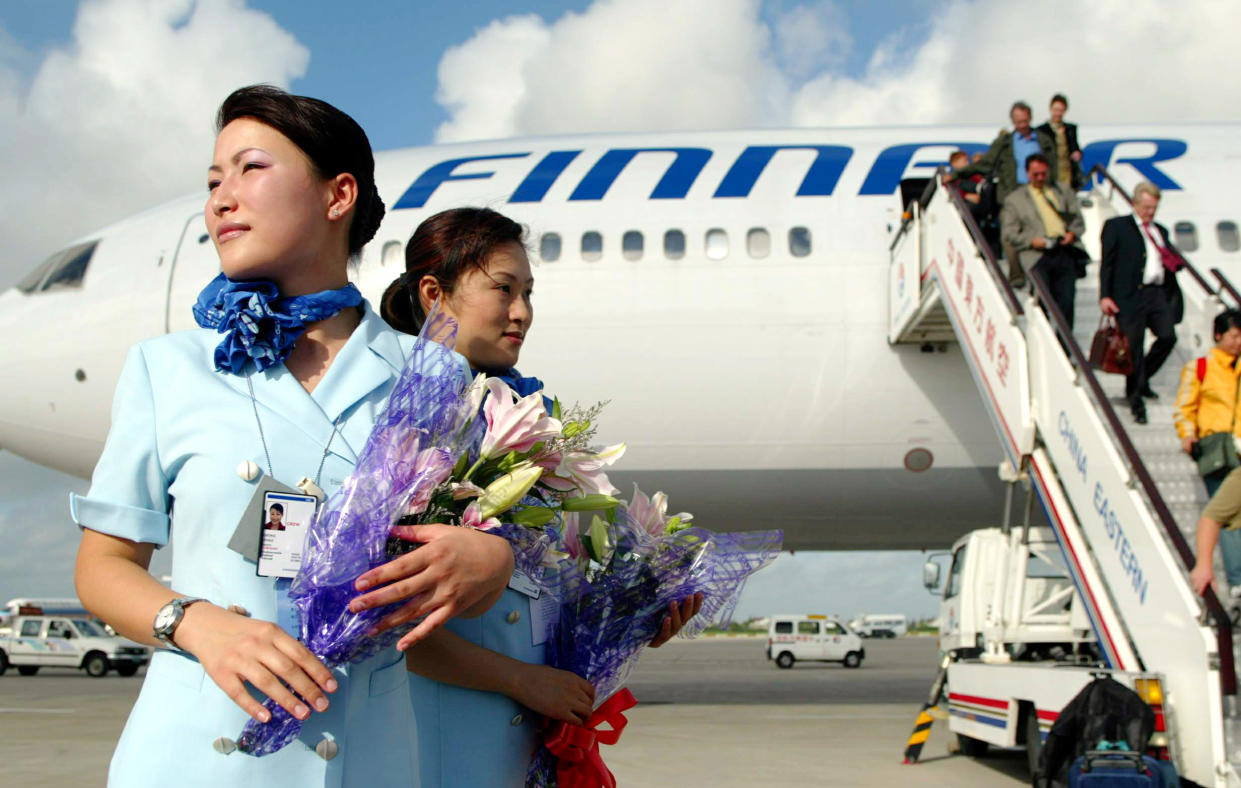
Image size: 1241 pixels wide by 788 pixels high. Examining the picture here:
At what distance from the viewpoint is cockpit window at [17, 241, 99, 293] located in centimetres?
1026

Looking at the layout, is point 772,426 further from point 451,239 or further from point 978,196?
point 451,239

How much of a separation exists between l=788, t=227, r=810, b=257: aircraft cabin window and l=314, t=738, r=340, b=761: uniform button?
27.7ft

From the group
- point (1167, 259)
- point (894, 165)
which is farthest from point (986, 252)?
point (894, 165)

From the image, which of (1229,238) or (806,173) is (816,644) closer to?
(1229,238)

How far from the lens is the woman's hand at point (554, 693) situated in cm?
172

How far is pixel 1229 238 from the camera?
9.40 metres

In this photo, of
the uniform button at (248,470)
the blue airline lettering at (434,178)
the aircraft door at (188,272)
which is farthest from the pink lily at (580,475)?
the aircraft door at (188,272)

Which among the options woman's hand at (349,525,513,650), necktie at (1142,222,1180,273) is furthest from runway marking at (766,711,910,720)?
woman's hand at (349,525,513,650)

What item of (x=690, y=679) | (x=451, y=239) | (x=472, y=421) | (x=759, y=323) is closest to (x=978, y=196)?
(x=759, y=323)

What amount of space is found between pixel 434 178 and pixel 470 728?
29.4ft

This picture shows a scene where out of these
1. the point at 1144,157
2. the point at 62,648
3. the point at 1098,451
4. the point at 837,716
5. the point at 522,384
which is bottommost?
the point at 62,648

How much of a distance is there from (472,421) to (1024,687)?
591 cm

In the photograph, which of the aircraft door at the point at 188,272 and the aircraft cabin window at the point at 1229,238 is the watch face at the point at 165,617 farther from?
the aircraft cabin window at the point at 1229,238

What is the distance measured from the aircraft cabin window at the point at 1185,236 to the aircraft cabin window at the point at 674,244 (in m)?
4.29
